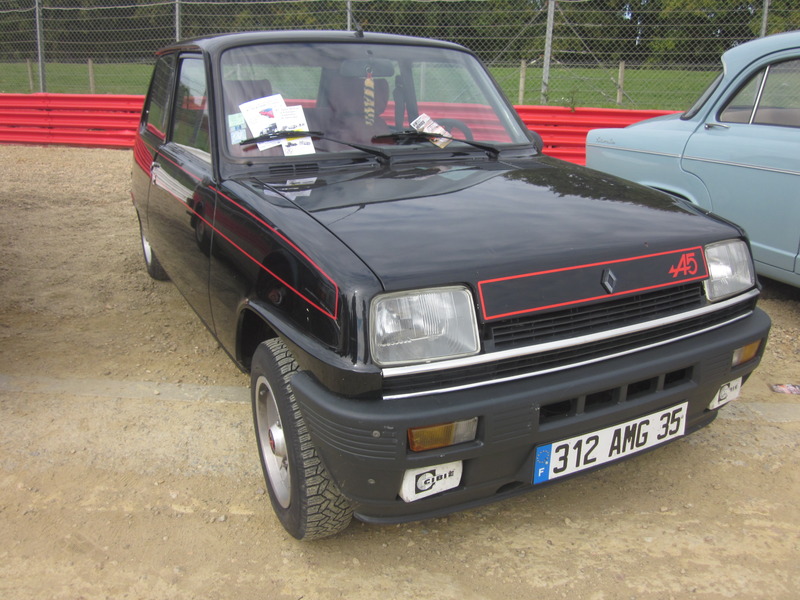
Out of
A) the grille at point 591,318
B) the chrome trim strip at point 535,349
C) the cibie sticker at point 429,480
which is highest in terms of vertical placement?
the grille at point 591,318

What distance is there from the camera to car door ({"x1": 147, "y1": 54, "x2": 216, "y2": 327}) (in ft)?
9.56

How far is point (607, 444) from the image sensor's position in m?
2.18

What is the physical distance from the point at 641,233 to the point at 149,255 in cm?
366

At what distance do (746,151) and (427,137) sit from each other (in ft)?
7.11

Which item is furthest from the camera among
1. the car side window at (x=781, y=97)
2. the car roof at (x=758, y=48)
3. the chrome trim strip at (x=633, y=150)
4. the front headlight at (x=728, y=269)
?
the chrome trim strip at (x=633, y=150)

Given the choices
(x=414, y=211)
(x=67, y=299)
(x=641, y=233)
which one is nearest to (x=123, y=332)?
(x=67, y=299)

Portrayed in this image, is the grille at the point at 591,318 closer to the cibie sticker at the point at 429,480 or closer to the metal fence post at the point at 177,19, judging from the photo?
the cibie sticker at the point at 429,480

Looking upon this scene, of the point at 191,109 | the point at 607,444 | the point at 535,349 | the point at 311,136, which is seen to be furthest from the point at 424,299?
the point at 191,109

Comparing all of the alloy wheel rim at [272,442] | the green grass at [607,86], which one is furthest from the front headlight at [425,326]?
the green grass at [607,86]

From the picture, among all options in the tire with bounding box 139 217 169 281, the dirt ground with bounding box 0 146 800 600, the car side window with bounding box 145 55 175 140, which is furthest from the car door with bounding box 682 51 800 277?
the tire with bounding box 139 217 169 281

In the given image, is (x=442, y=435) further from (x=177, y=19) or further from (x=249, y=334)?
(x=177, y=19)

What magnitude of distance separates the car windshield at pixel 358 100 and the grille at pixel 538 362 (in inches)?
51.5

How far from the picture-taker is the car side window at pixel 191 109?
121 inches

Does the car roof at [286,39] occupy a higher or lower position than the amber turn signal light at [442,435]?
higher
